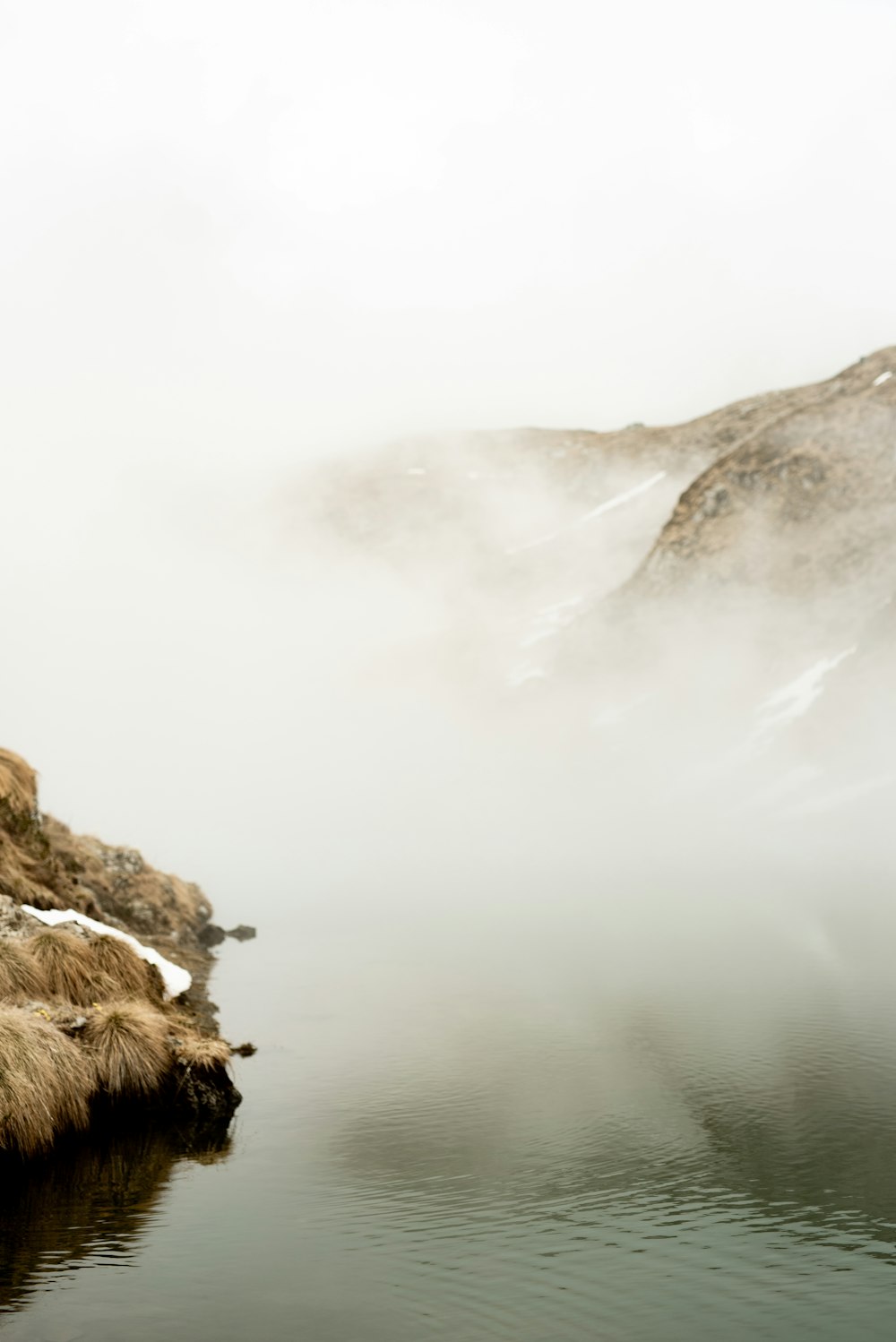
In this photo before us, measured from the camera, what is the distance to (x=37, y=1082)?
18344 millimetres

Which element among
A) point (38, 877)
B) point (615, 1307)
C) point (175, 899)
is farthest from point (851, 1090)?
point (175, 899)

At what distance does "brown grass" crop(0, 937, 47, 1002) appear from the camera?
2141cm

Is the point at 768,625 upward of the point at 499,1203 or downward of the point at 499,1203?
upward

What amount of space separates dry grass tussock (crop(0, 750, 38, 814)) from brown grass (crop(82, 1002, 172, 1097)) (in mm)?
12078

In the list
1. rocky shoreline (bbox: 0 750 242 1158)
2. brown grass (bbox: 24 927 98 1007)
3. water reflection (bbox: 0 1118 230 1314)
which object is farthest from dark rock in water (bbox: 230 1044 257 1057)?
water reflection (bbox: 0 1118 230 1314)

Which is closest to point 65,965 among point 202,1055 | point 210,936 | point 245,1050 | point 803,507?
point 202,1055

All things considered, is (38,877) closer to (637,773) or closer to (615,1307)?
(615,1307)

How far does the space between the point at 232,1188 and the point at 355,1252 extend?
9.56 ft

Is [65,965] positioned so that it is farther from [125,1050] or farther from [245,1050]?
[245,1050]

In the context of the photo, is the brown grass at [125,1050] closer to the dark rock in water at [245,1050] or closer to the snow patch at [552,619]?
the dark rock in water at [245,1050]

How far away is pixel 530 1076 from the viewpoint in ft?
80.6

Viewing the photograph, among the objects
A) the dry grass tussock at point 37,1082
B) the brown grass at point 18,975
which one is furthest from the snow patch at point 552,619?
the dry grass tussock at point 37,1082

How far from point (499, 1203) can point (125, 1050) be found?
763 centimetres

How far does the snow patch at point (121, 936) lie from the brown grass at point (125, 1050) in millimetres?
4344
